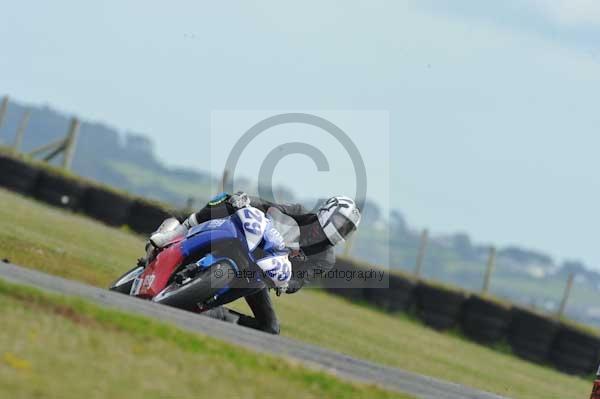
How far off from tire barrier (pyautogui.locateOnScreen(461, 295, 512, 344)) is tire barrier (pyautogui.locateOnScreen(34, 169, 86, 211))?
30.7ft

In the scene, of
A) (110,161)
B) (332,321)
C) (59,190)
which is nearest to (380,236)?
(110,161)

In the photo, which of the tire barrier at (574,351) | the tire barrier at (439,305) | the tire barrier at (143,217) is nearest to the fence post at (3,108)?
the tire barrier at (143,217)

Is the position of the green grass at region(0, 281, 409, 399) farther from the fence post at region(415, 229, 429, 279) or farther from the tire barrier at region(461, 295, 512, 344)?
the fence post at region(415, 229, 429, 279)

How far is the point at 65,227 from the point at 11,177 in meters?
7.25

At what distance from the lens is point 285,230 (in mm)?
11688

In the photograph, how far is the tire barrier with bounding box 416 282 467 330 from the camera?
25938mm

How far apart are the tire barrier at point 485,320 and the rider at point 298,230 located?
46.5 feet

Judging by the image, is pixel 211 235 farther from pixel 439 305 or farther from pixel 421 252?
pixel 421 252

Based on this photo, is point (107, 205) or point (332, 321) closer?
point (332, 321)

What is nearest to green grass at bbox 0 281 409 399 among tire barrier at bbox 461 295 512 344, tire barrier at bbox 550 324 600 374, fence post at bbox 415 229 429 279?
tire barrier at bbox 550 324 600 374

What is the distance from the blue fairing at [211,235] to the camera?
1105 cm

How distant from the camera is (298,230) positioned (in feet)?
38.5

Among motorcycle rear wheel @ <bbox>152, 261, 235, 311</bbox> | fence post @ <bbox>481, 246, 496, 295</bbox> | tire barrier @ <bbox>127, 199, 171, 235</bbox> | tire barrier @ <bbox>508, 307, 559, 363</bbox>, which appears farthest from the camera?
fence post @ <bbox>481, 246, 496, 295</bbox>

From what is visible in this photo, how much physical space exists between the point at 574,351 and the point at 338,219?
14.2m
